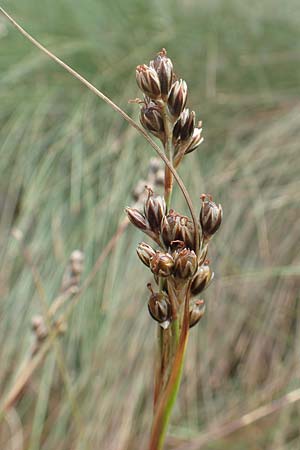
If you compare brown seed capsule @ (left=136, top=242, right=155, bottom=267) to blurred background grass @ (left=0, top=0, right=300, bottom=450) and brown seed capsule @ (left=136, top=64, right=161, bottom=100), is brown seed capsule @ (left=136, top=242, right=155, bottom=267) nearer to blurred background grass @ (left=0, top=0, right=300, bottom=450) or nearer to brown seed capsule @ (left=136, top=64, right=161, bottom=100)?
brown seed capsule @ (left=136, top=64, right=161, bottom=100)

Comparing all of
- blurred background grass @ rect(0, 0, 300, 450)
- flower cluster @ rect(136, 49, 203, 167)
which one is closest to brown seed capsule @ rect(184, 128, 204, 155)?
flower cluster @ rect(136, 49, 203, 167)

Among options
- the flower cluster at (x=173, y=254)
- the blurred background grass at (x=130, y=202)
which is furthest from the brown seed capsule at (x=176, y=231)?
the blurred background grass at (x=130, y=202)

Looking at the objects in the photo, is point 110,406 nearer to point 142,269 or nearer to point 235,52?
point 142,269

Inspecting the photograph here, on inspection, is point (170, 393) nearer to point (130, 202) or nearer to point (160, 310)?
point (160, 310)

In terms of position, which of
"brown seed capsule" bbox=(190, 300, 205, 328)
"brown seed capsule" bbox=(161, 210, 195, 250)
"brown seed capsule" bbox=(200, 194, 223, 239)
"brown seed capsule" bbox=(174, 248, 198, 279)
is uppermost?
"brown seed capsule" bbox=(200, 194, 223, 239)

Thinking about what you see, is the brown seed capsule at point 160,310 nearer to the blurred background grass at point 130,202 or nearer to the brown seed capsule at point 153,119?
the brown seed capsule at point 153,119

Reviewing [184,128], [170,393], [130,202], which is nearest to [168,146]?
[184,128]

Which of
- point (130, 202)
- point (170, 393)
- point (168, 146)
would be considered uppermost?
point (130, 202)

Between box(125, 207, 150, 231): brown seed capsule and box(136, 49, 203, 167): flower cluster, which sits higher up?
box(136, 49, 203, 167): flower cluster
